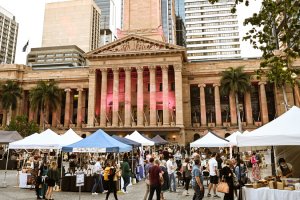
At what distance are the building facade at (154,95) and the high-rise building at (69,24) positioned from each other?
101m

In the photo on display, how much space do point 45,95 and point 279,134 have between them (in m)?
48.6

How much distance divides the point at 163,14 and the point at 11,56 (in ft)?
369

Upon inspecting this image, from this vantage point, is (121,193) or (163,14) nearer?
(121,193)

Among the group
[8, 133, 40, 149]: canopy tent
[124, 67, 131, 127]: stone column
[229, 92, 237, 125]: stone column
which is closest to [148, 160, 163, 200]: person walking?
[8, 133, 40, 149]: canopy tent

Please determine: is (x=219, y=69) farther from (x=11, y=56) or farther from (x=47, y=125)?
(x=11, y=56)

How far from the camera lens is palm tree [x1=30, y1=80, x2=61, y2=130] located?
51.3 metres

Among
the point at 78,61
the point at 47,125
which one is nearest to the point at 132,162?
the point at 47,125

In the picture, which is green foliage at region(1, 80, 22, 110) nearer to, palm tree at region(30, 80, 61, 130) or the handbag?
palm tree at region(30, 80, 61, 130)

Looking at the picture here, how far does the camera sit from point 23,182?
17.3m

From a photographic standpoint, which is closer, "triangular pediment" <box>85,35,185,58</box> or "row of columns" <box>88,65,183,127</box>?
"row of columns" <box>88,65,183,127</box>

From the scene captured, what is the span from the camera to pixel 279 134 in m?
9.28

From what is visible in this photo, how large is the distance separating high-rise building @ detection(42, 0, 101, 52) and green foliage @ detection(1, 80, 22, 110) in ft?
340

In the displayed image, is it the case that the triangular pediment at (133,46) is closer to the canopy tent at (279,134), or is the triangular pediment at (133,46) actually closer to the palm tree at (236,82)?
the palm tree at (236,82)

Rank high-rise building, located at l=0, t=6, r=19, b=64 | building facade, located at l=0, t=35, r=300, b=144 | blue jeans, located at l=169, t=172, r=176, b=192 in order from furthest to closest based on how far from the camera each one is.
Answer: high-rise building, located at l=0, t=6, r=19, b=64, building facade, located at l=0, t=35, r=300, b=144, blue jeans, located at l=169, t=172, r=176, b=192
